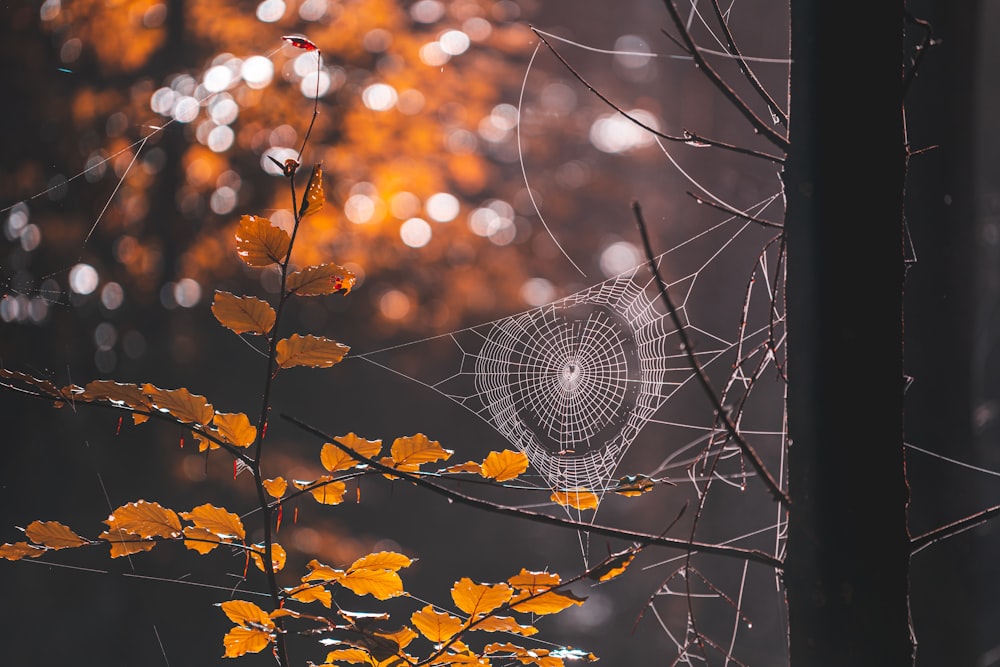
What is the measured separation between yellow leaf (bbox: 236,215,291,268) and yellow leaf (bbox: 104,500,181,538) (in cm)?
36

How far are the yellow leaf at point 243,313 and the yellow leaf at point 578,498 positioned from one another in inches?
17.7

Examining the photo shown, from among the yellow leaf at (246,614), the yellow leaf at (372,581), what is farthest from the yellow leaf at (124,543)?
the yellow leaf at (372,581)

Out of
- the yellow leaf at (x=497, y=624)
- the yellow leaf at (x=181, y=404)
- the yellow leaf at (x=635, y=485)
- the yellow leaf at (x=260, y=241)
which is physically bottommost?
the yellow leaf at (x=497, y=624)

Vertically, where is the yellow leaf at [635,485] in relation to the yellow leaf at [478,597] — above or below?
above

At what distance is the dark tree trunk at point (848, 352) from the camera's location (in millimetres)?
784

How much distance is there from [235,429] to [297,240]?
3303 millimetres

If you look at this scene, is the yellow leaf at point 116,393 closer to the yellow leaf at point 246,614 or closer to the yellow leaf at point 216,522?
the yellow leaf at point 216,522

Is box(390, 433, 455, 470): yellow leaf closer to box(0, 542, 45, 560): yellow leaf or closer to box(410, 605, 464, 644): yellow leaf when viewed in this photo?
box(410, 605, 464, 644): yellow leaf

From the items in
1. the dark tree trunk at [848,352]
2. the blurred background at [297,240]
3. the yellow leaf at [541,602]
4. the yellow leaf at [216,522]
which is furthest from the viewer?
the blurred background at [297,240]

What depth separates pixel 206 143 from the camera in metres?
3.93

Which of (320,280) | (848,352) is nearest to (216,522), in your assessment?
(320,280)

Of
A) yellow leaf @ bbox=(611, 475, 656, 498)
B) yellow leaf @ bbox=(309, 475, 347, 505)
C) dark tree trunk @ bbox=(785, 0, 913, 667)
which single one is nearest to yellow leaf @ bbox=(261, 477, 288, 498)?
yellow leaf @ bbox=(309, 475, 347, 505)

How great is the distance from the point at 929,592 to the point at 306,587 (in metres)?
1.37

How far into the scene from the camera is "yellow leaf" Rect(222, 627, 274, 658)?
98cm
